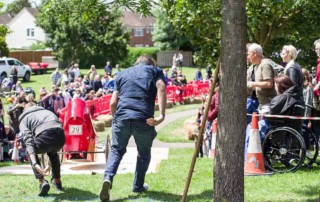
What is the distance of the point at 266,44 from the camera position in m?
19.9

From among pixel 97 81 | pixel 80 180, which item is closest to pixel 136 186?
pixel 80 180

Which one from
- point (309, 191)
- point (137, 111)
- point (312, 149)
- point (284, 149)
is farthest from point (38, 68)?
point (309, 191)

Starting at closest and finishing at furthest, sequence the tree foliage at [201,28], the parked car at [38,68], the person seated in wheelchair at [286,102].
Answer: the person seated in wheelchair at [286,102] < the tree foliage at [201,28] < the parked car at [38,68]

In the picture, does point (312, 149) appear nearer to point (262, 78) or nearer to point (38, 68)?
point (262, 78)

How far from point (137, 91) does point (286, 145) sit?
250 cm

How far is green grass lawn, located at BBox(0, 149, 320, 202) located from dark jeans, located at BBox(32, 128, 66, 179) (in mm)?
332

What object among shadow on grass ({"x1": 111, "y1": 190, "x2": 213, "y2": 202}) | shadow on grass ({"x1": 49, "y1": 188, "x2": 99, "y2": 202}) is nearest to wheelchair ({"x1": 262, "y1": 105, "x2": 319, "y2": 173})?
shadow on grass ({"x1": 111, "y1": 190, "x2": 213, "y2": 202})

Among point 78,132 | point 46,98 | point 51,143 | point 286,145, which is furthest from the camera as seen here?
point 46,98

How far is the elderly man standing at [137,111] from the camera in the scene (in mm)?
7664

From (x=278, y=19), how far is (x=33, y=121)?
39.6 ft

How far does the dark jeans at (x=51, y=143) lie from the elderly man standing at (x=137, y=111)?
94 cm

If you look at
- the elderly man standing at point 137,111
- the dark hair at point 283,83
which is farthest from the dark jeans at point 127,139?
the dark hair at point 283,83

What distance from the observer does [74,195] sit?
811cm

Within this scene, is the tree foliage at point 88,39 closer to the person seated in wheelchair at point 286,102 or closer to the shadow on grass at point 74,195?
the person seated in wheelchair at point 286,102
